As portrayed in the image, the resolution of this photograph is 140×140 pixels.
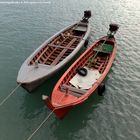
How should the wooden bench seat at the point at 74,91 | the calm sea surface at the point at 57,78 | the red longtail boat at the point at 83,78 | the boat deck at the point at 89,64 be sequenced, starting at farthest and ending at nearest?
the boat deck at the point at 89,64 < the wooden bench seat at the point at 74,91 < the calm sea surface at the point at 57,78 < the red longtail boat at the point at 83,78

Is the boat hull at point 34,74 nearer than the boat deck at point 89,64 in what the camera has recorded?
No

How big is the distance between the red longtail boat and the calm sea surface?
1292 millimetres

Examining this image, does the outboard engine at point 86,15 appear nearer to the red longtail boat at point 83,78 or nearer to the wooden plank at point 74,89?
the red longtail boat at point 83,78

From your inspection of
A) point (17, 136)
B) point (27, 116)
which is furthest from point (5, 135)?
point (27, 116)

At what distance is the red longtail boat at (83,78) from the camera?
17.3m

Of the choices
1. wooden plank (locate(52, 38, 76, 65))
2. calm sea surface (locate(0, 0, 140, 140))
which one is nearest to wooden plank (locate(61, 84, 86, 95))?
calm sea surface (locate(0, 0, 140, 140))

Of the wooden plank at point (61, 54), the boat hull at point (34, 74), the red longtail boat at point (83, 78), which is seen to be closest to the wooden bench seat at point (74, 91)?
the red longtail boat at point (83, 78)

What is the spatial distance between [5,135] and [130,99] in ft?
31.1

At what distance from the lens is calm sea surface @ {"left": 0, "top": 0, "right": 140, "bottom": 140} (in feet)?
58.2

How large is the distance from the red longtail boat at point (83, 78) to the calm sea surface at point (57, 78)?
129 cm

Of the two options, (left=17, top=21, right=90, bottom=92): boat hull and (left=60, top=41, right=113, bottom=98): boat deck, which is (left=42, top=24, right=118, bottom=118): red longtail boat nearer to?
(left=60, top=41, right=113, bottom=98): boat deck

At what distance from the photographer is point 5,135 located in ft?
55.8

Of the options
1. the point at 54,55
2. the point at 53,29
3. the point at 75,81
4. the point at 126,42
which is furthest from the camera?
the point at 53,29

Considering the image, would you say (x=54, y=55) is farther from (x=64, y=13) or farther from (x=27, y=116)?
(x=64, y=13)
